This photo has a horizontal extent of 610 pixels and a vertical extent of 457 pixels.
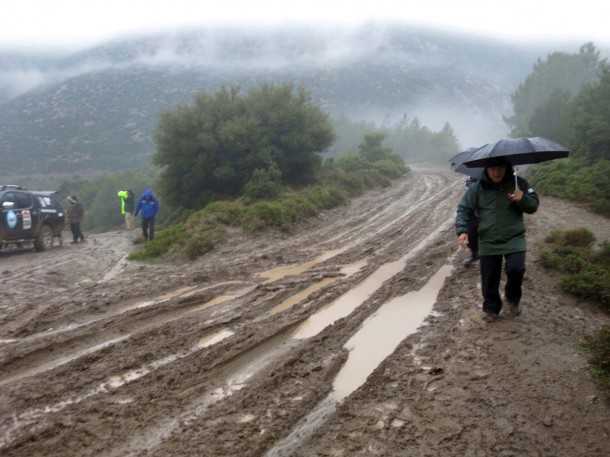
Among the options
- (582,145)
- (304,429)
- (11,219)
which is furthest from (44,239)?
(582,145)

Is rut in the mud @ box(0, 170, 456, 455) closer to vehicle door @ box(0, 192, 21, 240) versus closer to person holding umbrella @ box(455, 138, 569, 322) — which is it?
person holding umbrella @ box(455, 138, 569, 322)

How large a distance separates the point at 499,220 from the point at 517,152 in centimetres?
73

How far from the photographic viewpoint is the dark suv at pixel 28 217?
44.0 ft

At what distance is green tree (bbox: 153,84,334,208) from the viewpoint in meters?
21.6

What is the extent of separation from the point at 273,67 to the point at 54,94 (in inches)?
3166

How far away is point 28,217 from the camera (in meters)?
14.2

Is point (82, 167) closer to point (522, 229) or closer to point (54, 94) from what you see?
point (54, 94)

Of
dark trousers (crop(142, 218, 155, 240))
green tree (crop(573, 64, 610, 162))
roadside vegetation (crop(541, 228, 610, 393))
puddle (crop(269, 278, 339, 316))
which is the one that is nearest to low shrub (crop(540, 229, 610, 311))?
roadside vegetation (crop(541, 228, 610, 393))

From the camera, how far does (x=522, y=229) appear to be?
5348 mm

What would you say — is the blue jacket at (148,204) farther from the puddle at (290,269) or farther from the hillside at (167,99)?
the hillside at (167,99)

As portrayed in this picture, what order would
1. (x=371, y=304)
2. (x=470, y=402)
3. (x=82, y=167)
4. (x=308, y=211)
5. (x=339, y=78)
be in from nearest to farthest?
(x=470, y=402), (x=371, y=304), (x=308, y=211), (x=82, y=167), (x=339, y=78)

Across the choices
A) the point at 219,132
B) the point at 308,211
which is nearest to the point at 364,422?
the point at 308,211

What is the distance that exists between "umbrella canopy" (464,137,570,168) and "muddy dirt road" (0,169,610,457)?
5.72 feet

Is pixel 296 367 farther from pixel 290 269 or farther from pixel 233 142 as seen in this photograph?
pixel 233 142
